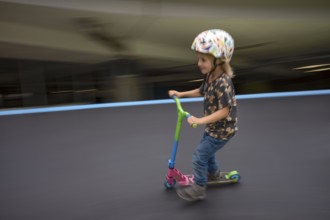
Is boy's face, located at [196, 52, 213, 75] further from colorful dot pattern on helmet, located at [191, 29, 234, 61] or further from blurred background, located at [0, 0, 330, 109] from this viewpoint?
blurred background, located at [0, 0, 330, 109]

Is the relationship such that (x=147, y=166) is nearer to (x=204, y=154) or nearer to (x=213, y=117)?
(x=204, y=154)

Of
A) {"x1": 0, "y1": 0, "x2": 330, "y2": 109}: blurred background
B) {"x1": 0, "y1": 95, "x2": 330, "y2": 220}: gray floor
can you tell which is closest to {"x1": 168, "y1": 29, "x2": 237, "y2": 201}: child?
{"x1": 0, "y1": 95, "x2": 330, "y2": 220}: gray floor

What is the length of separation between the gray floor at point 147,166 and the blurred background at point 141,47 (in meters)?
3.20

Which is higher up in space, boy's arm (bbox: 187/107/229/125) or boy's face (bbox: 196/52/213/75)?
boy's face (bbox: 196/52/213/75)

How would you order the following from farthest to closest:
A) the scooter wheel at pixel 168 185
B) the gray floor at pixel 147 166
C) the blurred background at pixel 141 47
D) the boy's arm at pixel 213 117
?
1. the blurred background at pixel 141 47
2. the scooter wheel at pixel 168 185
3. the gray floor at pixel 147 166
4. the boy's arm at pixel 213 117

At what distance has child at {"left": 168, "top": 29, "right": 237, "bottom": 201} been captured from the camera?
131 cm

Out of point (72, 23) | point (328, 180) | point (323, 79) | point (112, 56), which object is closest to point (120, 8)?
point (72, 23)

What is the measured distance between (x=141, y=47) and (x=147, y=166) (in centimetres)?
578

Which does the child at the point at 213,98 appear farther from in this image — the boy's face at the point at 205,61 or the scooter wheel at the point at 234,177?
the scooter wheel at the point at 234,177

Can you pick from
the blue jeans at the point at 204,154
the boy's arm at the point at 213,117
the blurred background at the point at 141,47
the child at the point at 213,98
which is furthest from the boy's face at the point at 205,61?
the blurred background at the point at 141,47

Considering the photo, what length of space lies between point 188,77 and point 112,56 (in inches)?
108

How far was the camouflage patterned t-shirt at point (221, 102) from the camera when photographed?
4.39ft

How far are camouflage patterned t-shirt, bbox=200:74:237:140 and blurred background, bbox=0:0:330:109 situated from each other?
4818mm

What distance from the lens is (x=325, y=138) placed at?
2422 mm
